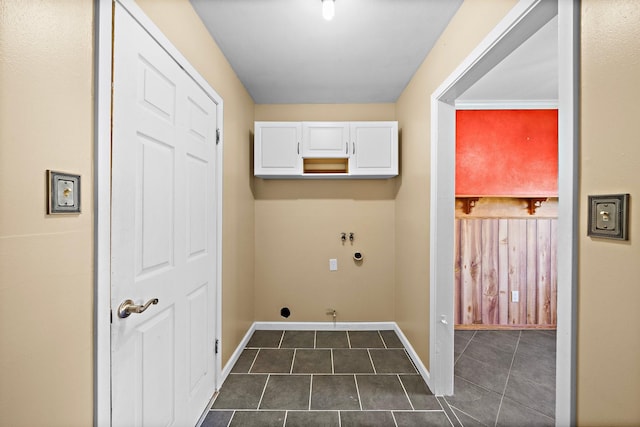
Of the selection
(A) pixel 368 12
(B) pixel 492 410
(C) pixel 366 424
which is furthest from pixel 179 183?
(B) pixel 492 410

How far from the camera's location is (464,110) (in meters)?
3.02

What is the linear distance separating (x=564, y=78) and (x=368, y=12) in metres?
1.21

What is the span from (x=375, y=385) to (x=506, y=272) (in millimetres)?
2093

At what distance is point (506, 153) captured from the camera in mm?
2998

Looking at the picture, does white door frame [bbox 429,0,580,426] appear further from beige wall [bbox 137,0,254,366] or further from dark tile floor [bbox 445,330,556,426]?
beige wall [bbox 137,0,254,366]

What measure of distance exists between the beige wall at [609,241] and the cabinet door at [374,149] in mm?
1831

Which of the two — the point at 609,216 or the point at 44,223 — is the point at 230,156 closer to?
the point at 44,223

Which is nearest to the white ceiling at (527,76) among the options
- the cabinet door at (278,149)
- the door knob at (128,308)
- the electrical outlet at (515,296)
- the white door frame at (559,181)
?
the white door frame at (559,181)

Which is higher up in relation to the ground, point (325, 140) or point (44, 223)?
point (325, 140)

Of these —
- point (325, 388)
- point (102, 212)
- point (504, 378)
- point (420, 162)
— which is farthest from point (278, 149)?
point (504, 378)

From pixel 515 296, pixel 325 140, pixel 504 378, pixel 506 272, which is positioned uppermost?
pixel 325 140

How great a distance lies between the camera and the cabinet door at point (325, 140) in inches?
106

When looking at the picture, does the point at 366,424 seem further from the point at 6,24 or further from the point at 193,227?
the point at 6,24

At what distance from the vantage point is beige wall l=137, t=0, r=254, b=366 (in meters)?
1.43
